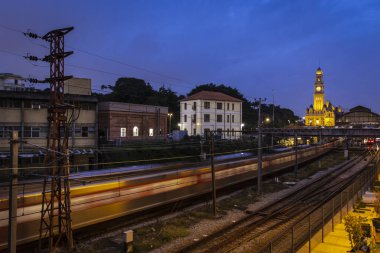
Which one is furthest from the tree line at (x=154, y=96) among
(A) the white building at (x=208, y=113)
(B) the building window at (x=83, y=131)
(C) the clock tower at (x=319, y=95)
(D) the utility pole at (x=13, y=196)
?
(C) the clock tower at (x=319, y=95)

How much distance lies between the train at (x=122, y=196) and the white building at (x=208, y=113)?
35.0 metres

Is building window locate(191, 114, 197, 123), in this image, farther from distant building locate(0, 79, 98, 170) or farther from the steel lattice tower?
the steel lattice tower

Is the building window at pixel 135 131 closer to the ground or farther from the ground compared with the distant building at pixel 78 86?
closer to the ground

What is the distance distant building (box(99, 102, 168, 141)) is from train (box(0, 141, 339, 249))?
63.7 ft

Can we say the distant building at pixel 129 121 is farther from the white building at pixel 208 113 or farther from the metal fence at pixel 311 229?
the metal fence at pixel 311 229

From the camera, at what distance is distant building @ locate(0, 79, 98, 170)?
34.3 meters

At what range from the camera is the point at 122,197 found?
2075 centimetres

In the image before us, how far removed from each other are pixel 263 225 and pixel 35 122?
2796 centimetres

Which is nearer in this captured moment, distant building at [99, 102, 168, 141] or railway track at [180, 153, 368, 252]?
railway track at [180, 153, 368, 252]

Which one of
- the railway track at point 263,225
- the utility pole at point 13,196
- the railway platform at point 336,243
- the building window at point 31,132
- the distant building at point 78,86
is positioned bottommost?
the railway track at point 263,225

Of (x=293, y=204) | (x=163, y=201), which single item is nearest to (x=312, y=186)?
(x=293, y=204)

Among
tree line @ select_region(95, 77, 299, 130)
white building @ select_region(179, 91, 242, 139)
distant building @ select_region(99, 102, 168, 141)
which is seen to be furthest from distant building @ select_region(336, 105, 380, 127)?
distant building @ select_region(99, 102, 168, 141)

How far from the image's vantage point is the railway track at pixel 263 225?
16125mm

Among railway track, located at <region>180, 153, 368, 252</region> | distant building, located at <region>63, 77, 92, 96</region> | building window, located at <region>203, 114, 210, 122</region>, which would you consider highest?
distant building, located at <region>63, 77, 92, 96</region>
